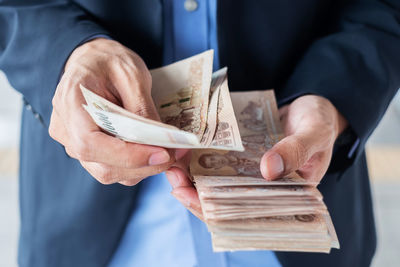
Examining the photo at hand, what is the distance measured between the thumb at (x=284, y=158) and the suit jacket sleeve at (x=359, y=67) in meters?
0.25

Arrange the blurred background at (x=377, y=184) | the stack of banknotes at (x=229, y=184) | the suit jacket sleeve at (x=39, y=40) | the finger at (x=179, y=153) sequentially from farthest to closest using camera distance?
the blurred background at (x=377, y=184)
the suit jacket sleeve at (x=39, y=40)
the finger at (x=179, y=153)
the stack of banknotes at (x=229, y=184)

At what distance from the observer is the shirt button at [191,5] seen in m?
0.86

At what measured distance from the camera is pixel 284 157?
64 centimetres

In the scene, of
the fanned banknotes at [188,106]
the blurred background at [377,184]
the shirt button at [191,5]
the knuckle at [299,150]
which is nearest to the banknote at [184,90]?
the fanned banknotes at [188,106]

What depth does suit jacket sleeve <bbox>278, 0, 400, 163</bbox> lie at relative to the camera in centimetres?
89

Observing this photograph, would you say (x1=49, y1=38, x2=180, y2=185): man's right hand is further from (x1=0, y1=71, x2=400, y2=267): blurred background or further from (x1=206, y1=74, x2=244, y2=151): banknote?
(x1=0, y1=71, x2=400, y2=267): blurred background

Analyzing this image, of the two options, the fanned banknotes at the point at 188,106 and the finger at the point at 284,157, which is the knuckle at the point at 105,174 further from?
the finger at the point at 284,157

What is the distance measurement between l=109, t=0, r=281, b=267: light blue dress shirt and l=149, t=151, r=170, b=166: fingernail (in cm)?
29

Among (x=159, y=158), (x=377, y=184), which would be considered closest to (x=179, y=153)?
(x=159, y=158)

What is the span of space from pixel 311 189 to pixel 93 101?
379 millimetres

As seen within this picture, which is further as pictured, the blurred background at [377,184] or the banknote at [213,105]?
the blurred background at [377,184]

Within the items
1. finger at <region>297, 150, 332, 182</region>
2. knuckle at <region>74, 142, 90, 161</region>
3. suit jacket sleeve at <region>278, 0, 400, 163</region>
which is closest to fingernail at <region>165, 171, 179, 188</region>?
knuckle at <region>74, 142, 90, 161</region>

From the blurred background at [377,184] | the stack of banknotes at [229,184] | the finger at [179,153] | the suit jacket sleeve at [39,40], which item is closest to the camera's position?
the stack of banknotes at [229,184]

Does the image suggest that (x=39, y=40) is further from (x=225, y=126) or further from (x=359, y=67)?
(x=359, y=67)
